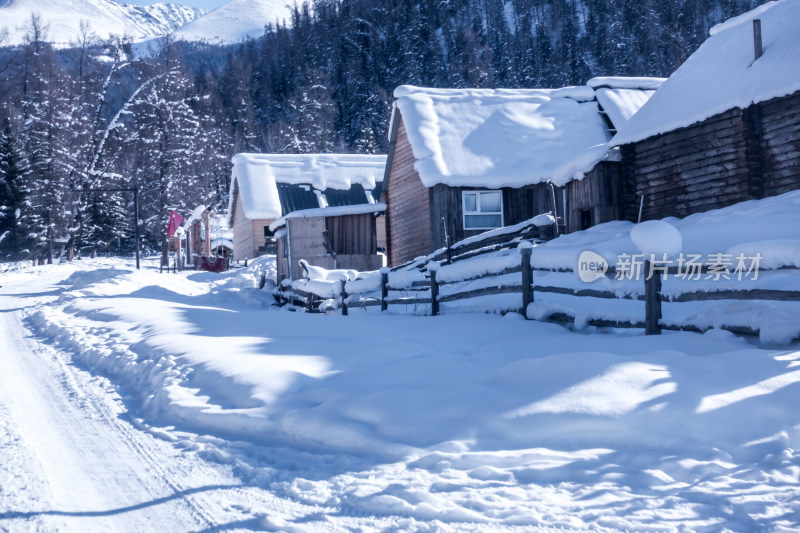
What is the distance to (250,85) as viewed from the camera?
10150 centimetres

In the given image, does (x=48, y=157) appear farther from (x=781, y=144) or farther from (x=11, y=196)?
(x=781, y=144)

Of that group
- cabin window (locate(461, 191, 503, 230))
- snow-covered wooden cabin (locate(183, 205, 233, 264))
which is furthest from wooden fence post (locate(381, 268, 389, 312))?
→ snow-covered wooden cabin (locate(183, 205, 233, 264))

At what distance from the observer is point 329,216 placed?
24344 mm

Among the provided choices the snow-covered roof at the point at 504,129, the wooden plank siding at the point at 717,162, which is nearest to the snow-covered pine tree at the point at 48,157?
the snow-covered roof at the point at 504,129

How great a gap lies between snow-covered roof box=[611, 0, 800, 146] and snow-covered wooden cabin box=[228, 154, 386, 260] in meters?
20.3

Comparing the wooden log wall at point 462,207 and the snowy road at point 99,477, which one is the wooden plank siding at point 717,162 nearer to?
the wooden log wall at point 462,207

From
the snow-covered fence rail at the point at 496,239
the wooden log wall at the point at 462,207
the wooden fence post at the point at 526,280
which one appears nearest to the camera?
the wooden fence post at the point at 526,280

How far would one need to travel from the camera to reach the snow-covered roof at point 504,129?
21703 millimetres

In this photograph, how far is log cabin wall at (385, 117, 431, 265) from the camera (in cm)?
2305

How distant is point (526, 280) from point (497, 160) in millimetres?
12405

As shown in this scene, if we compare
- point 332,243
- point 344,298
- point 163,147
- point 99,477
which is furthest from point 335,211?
point 163,147

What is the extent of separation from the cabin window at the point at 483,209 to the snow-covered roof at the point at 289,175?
1669 cm

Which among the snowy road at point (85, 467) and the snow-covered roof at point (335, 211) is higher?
the snow-covered roof at point (335, 211)

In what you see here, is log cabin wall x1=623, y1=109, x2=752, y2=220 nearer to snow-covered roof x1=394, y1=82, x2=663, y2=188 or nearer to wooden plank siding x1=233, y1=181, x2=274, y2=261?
snow-covered roof x1=394, y1=82, x2=663, y2=188
